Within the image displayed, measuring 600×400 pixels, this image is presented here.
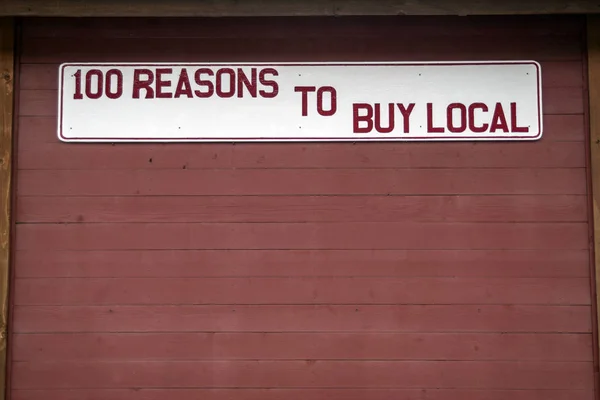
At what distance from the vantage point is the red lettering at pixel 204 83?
3.16 m

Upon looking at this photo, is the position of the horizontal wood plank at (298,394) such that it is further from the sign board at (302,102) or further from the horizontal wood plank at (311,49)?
the horizontal wood plank at (311,49)

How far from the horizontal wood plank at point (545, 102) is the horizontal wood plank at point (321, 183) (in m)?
0.32

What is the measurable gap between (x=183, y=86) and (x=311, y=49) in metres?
0.69

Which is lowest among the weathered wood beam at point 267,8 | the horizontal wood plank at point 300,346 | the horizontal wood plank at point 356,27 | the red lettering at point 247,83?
the horizontal wood plank at point 300,346

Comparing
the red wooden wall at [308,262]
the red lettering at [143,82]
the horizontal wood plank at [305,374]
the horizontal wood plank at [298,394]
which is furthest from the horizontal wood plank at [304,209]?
the horizontal wood plank at [298,394]

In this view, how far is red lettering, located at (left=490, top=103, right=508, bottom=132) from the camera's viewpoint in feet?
10.3

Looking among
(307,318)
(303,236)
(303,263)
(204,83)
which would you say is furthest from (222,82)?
→ (307,318)

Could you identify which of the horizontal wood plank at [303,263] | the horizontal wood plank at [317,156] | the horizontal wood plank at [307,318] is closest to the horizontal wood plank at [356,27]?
the horizontal wood plank at [317,156]

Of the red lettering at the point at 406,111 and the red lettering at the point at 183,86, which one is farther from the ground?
the red lettering at the point at 183,86

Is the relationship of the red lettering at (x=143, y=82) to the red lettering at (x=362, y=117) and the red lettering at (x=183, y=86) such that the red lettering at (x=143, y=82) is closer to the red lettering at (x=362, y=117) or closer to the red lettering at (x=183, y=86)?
the red lettering at (x=183, y=86)

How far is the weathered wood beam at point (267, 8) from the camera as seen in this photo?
10.1 ft

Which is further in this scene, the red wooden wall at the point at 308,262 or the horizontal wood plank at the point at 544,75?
the horizontal wood plank at the point at 544,75

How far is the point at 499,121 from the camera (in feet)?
10.3

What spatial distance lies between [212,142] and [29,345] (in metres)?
1.36
